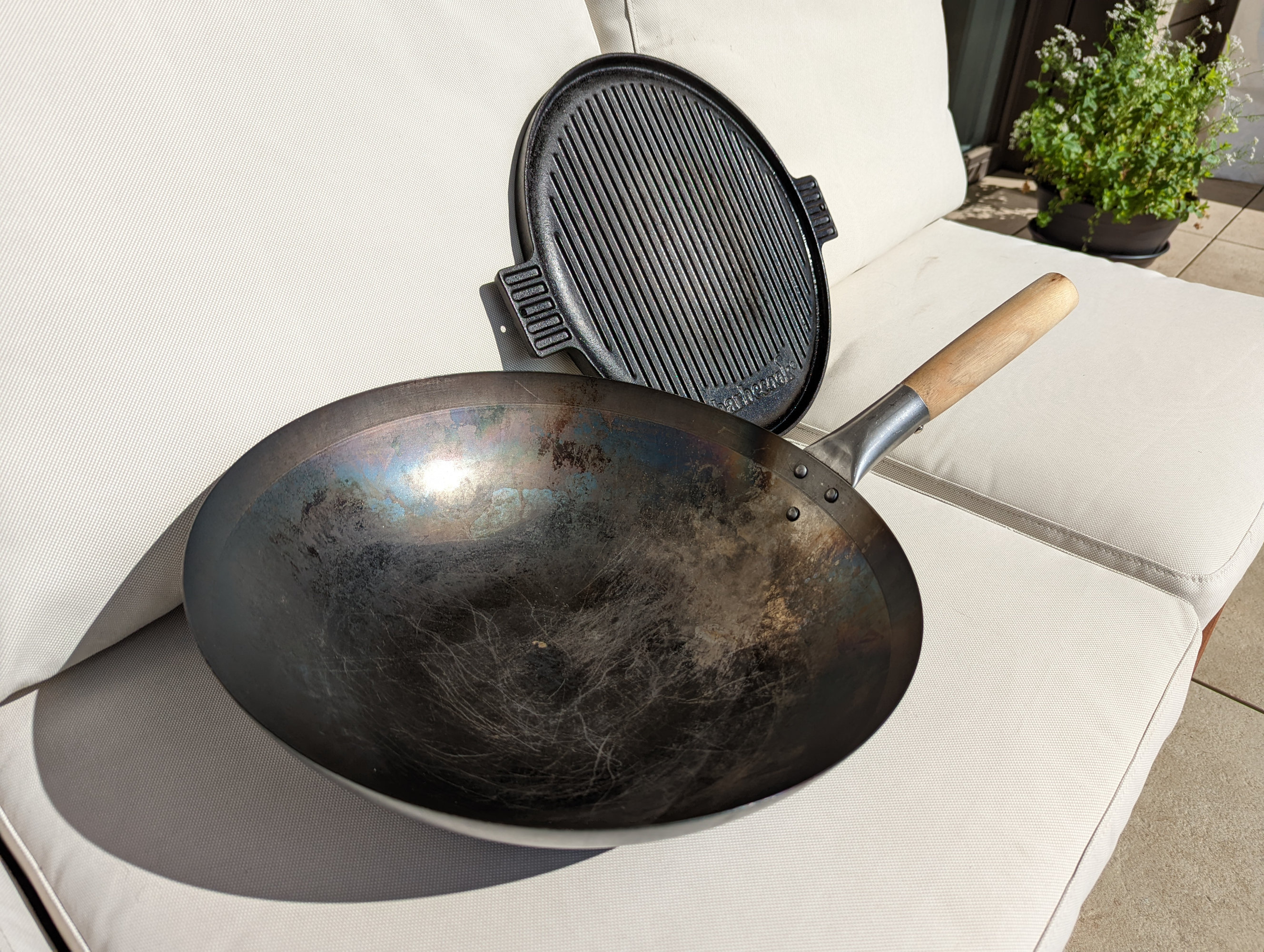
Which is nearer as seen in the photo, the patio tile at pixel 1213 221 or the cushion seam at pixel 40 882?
the cushion seam at pixel 40 882

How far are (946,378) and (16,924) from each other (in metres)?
0.92

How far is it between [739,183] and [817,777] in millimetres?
853

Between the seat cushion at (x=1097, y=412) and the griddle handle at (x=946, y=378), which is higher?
the griddle handle at (x=946, y=378)

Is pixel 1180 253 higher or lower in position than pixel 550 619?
lower

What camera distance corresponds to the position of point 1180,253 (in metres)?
2.67

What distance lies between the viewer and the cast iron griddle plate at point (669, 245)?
0.96m

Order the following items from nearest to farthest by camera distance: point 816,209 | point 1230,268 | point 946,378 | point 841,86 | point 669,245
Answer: point 946,378 < point 669,245 < point 816,209 < point 841,86 < point 1230,268

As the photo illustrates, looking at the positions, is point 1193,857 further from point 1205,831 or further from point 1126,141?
point 1126,141

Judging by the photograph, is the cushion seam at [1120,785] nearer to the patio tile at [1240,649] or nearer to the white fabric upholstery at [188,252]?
the patio tile at [1240,649]

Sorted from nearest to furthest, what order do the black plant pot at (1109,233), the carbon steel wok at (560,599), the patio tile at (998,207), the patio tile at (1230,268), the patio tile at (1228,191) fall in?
the carbon steel wok at (560,599) → the black plant pot at (1109,233) → the patio tile at (1230,268) → the patio tile at (998,207) → the patio tile at (1228,191)

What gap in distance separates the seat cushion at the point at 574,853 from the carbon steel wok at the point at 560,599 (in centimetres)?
8

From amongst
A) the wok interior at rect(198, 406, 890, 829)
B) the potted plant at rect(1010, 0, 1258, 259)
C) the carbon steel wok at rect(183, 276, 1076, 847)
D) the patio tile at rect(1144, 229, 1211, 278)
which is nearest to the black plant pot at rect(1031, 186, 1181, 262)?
the potted plant at rect(1010, 0, 1258, 259)

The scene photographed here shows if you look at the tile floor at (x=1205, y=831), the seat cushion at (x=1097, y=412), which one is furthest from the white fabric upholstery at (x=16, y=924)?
the tile floor at (x=1205, y=831)

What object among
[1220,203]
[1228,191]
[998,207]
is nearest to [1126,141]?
[998,207]
